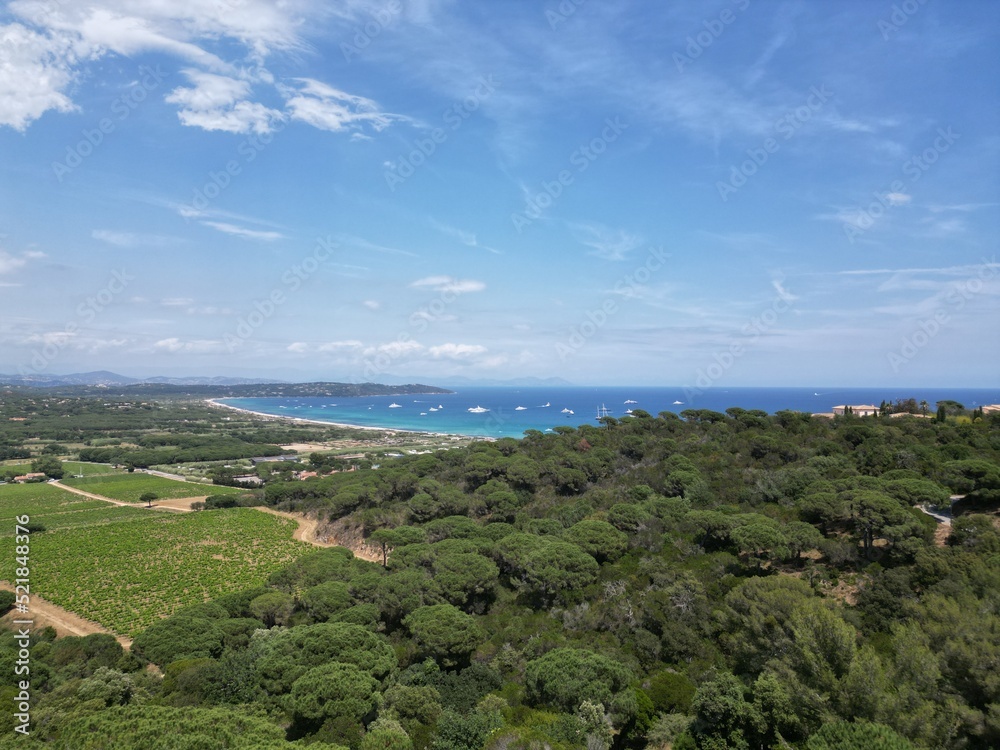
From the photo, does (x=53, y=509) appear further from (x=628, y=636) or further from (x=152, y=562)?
(x=628, y=636)

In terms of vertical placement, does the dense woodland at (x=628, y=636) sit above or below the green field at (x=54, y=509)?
above

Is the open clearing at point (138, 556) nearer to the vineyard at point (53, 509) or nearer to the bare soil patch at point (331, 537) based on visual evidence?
the vineyard at point (53, 509)

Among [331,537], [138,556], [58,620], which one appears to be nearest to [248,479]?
[138,556]

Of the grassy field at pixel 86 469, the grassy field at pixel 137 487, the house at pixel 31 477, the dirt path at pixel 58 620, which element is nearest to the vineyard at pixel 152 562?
the dirt path at pixel 58 620

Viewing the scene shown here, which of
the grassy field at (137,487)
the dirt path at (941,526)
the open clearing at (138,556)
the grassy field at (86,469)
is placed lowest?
the grassy field at (86,469)

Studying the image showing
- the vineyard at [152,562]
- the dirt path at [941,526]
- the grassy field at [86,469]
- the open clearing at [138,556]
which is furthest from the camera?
the grassy field at [86,469]

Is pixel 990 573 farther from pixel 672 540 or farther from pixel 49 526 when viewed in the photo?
pixel 49 526
